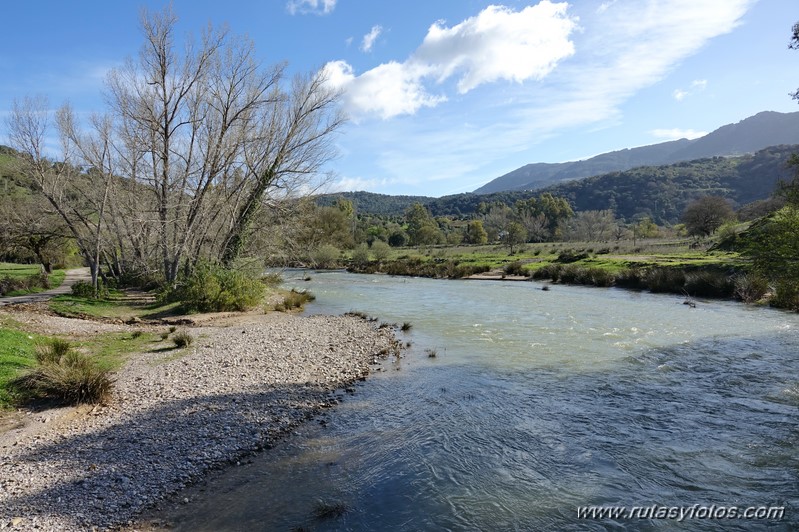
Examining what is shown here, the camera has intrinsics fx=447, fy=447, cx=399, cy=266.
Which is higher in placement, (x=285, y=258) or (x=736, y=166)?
(x=736, y=166)

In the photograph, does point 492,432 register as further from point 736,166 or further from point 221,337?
point 736,166

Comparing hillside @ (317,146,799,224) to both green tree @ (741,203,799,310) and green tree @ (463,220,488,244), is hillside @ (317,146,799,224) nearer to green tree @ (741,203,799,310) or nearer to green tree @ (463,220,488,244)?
green tree @ (463,220,488,244)

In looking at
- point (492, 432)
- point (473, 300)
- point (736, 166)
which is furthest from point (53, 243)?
point (736, 166)

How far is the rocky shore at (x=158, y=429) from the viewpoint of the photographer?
545 centimetres

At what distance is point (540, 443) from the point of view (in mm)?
7535

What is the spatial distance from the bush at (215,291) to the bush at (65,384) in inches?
450

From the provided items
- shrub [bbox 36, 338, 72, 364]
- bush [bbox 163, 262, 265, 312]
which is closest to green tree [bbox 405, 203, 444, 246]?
bush [bbox 163, 262, 265, 312]

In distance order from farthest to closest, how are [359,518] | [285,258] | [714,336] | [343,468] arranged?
[285,258], [714,336], [343,468], [359,518]

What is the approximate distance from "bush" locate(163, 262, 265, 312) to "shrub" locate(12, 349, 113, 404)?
1149 cm

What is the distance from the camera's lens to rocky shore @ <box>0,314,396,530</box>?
5.45 meters

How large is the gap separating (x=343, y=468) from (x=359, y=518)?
1.30 m

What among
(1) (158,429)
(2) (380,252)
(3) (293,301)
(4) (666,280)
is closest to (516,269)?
(4) (666,280)

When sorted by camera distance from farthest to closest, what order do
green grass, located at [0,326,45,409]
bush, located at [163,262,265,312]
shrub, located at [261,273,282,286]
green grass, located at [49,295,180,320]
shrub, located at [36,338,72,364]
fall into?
shrub, located at [261,273,282,286], bush, located at [163,262,265,312], green grass, located at [49,295,180,320], shrub, located at [36,338,72,364], green grass, located at [0,326,45,409]

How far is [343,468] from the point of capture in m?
6.78
